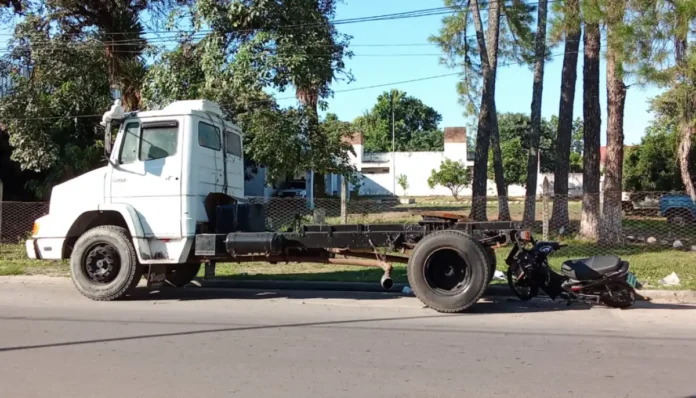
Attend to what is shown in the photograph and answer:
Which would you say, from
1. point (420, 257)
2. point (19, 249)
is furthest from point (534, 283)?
point (19, 249)

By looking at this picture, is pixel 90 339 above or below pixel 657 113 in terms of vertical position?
below

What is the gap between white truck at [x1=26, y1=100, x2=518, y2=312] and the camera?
29.6 feet

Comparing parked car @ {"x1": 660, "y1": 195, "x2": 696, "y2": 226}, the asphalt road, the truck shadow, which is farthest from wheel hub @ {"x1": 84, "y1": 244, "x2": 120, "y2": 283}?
parked car @ {"x1": 660, "y1": 195, "x2": 696, "y2": 226}

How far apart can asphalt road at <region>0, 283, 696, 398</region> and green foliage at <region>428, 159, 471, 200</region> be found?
43.0 metres

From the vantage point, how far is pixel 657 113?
3562cm

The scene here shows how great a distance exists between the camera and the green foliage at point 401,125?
76.9 m

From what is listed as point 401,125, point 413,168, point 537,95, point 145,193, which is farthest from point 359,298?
point 401,125

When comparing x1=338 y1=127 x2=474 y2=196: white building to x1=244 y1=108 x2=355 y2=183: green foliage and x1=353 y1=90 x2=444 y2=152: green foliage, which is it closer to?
x1=353 y1=90 x2=444 y2=152: green foliage

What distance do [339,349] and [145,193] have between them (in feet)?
14.7

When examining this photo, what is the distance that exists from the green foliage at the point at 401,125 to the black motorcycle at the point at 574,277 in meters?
63.9

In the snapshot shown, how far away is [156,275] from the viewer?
973 centimetres

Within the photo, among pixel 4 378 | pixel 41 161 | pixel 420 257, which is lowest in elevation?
pixel 4 378

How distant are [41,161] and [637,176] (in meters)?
30.4

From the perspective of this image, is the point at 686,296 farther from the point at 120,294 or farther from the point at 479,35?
the point at 479,35
